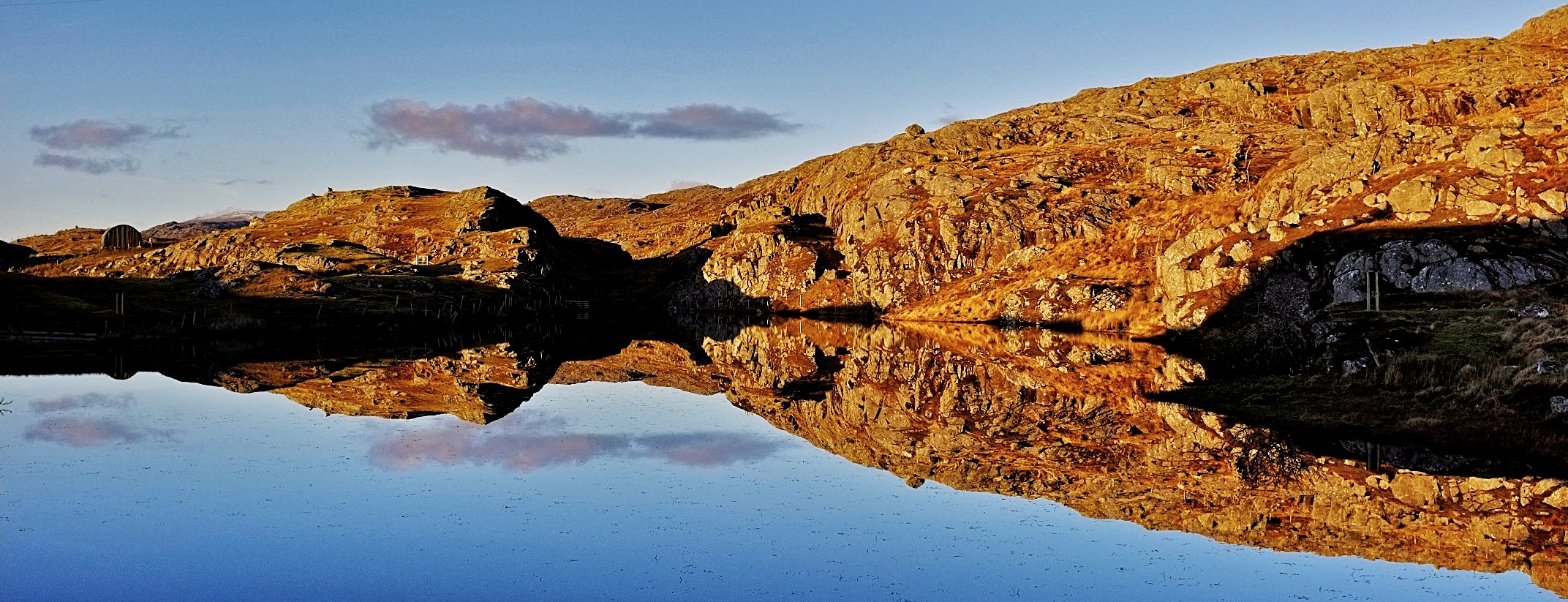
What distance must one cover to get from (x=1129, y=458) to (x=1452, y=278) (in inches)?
2033

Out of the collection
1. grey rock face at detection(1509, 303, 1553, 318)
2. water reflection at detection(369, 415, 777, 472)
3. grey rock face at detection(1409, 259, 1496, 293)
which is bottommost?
water reflection at detection(369, 415, 777, 472)

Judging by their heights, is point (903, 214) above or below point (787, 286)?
above

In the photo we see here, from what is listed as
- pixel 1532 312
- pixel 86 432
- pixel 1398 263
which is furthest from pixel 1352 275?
pixel 86 432

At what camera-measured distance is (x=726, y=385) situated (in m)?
77.3

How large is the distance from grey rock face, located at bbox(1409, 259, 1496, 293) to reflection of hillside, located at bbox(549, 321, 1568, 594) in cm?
2080

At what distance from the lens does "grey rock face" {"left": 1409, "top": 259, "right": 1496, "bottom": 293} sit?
7438cm

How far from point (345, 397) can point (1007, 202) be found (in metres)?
121

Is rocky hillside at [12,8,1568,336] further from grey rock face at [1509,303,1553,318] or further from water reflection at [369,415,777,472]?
water reflection at [369,415,777,472]

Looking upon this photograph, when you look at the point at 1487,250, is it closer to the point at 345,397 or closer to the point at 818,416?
the point at 818,416

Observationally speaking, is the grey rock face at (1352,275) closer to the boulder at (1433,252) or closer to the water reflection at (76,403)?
the boulder at (1433,252)

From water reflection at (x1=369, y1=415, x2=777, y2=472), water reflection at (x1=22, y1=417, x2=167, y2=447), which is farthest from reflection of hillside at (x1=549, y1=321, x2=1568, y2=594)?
water reflection at (x1=22, y1=417, x2=167, y2=447)

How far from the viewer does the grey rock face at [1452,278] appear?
74375mm

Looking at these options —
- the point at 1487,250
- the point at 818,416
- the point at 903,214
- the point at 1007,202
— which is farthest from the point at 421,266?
the point at 1487,250

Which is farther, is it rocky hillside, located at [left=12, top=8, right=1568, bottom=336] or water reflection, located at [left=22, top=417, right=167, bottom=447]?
rocky hillside, located at [left=12, top=8, right=1568, bottom=336]
